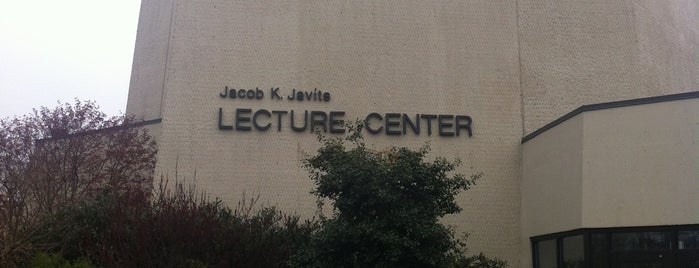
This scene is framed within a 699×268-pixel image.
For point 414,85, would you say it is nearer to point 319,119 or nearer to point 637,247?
point 319,119

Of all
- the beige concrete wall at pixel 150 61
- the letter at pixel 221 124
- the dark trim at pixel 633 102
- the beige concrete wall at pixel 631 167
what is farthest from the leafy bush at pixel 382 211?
the beige concrete wall at pixel 150 61

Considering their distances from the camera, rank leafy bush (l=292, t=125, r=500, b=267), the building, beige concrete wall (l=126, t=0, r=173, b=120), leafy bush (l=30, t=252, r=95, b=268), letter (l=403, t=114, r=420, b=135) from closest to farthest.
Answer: leafy bush (l=292, t=125, r=500, b=267) → leafy bush (l=30, t=252, r=95, b=268) → the building → letter (l=403, t=114, r=420, b=135) → beige concrete wall (l=126, t=0, r=173, b=120)

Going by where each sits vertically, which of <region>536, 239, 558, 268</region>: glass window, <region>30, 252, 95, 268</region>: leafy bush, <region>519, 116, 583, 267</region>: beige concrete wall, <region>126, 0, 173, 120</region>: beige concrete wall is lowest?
<region>30, 252, 95, 268</region>: leafy bush

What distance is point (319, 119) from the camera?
17812 millimetres

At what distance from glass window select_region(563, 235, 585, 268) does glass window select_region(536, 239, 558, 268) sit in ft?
1.99

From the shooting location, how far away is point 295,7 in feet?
61.6

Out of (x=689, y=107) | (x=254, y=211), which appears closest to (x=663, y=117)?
(x=689, y=107)

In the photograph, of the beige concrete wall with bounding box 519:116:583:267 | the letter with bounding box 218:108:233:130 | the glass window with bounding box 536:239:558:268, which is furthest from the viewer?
the letter with bounding box 218:108:233:130

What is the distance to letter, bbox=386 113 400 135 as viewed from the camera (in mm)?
17875

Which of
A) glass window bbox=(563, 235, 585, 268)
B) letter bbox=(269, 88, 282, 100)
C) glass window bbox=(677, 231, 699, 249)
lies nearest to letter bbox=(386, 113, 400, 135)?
letter bbox=(269, 88, 282, 100)

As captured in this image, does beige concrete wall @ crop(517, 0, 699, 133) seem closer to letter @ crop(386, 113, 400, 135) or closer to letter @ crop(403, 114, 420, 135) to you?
letter @ crop(403, 114, 420, 135)

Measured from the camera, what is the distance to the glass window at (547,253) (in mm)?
15817

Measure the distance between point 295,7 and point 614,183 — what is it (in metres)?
9.61

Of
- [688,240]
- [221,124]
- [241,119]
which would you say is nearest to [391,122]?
[241,119]
